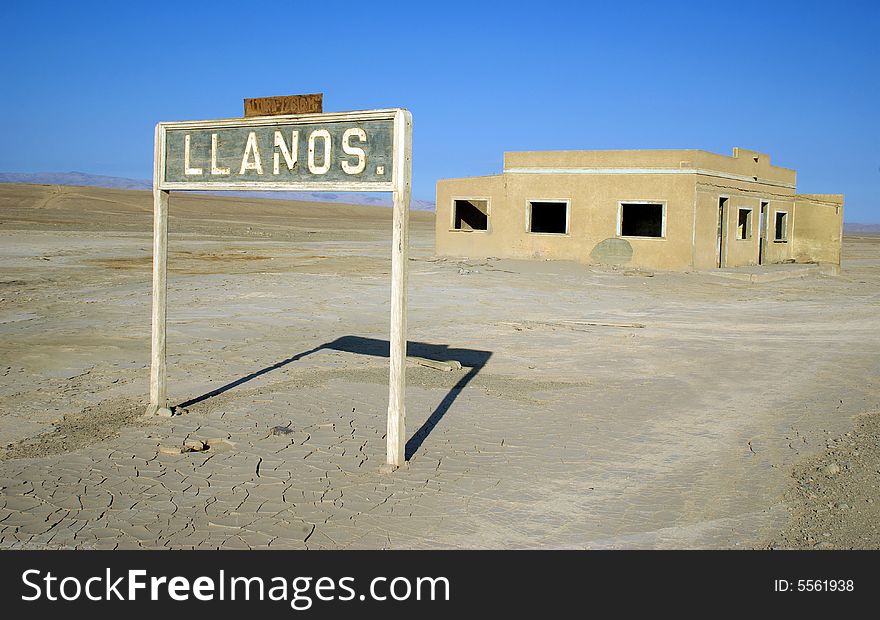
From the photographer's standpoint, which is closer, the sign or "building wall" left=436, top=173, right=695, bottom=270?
the sign

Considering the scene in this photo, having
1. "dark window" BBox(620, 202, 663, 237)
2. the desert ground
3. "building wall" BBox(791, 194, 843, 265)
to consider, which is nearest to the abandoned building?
"building wall" BBox(791, 194, 843, 265)

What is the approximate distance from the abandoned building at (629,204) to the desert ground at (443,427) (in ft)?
27.4

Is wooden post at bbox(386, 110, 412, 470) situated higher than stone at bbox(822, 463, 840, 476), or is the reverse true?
wooden post at bbox(386, 110, 412, 470)

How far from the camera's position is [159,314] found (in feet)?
25.5

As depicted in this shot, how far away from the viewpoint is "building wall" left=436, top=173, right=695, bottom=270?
24.6 m

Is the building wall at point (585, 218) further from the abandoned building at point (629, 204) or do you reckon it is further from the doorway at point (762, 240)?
the doorway at point (762, 240)

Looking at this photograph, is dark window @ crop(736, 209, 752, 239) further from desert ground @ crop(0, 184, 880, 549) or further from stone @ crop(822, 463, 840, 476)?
stone @ crop(822, 463, 840, 476)

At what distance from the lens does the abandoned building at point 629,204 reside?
24.6m

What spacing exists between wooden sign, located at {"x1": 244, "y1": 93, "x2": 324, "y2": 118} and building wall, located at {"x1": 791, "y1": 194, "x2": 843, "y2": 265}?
28.3 meters

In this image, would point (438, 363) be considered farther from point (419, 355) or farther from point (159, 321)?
point (159, 321)

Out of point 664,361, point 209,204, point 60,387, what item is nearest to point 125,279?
point 60,387

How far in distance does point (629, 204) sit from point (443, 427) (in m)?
19.7

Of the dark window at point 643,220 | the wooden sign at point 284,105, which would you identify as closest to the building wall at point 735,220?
the dark window at point 643,220

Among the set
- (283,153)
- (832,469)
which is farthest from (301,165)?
(832,469)
